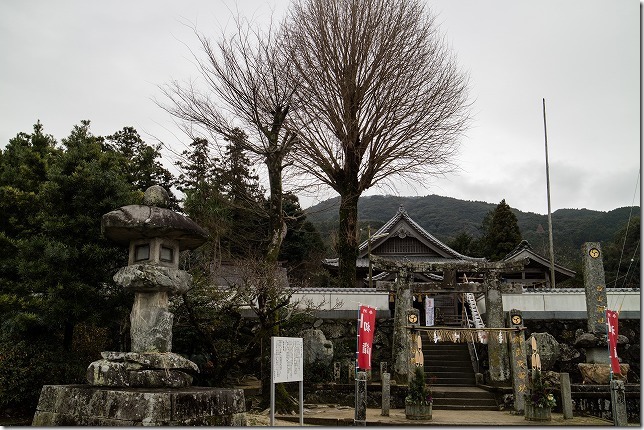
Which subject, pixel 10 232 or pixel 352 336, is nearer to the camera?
pixel 10 232

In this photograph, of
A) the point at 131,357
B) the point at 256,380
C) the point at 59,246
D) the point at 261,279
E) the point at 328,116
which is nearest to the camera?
the point at 131,357

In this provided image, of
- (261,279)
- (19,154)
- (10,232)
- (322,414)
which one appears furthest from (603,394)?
(19,154)

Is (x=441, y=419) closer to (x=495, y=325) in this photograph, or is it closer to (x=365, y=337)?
(x=365, y=337)

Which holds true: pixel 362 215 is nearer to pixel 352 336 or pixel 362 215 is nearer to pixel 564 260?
pixel 564 260

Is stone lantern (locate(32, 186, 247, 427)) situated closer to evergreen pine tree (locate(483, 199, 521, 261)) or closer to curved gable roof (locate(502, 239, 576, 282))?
curved gable roof (locate(502, 239, 576, 282))

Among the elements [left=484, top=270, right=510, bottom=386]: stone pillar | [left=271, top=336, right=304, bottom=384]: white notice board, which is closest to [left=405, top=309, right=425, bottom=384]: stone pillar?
[left=484, top=270, right=510, bottom=386]: stone pillar

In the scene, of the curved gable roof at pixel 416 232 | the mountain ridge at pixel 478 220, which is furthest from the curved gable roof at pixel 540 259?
the mountain ridge at pixel 478 220

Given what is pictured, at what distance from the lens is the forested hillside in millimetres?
51812

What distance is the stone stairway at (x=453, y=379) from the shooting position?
14047 mm

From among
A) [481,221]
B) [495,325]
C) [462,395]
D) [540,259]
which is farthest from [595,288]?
[481,221]

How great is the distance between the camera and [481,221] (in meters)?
79.4

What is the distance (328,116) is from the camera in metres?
18.4

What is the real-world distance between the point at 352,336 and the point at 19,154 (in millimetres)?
10524

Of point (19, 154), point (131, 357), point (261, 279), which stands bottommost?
point (131, 357)
